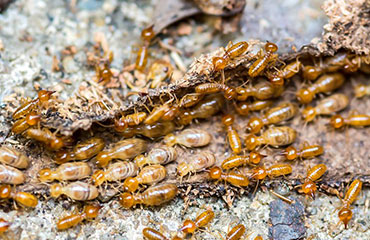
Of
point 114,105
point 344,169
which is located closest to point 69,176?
point 114,105

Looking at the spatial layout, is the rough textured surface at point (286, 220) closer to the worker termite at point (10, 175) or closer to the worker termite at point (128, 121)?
the worker termite at point (128, 121)

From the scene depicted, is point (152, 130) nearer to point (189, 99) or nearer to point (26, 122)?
point (189, 99)

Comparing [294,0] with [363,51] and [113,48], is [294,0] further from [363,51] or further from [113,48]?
[113,48]

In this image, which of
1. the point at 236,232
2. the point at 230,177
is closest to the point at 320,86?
the point at 230,177

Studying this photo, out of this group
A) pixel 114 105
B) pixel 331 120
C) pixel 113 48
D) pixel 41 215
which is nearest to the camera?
pixel 41 215

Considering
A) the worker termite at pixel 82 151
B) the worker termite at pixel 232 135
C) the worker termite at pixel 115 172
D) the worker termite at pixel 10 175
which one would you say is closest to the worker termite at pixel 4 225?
the worker termite at pixel 10 175

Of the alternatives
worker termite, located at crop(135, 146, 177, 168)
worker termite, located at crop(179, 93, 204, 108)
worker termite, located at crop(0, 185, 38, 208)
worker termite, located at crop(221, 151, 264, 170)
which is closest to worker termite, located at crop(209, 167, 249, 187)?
worker termite, located at crop(221, 151, 264, 170)

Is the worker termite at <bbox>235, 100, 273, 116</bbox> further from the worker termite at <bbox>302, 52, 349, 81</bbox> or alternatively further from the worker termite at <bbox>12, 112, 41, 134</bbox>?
the worker termite at <bbox>12, 112, 41, 134</bbox>
